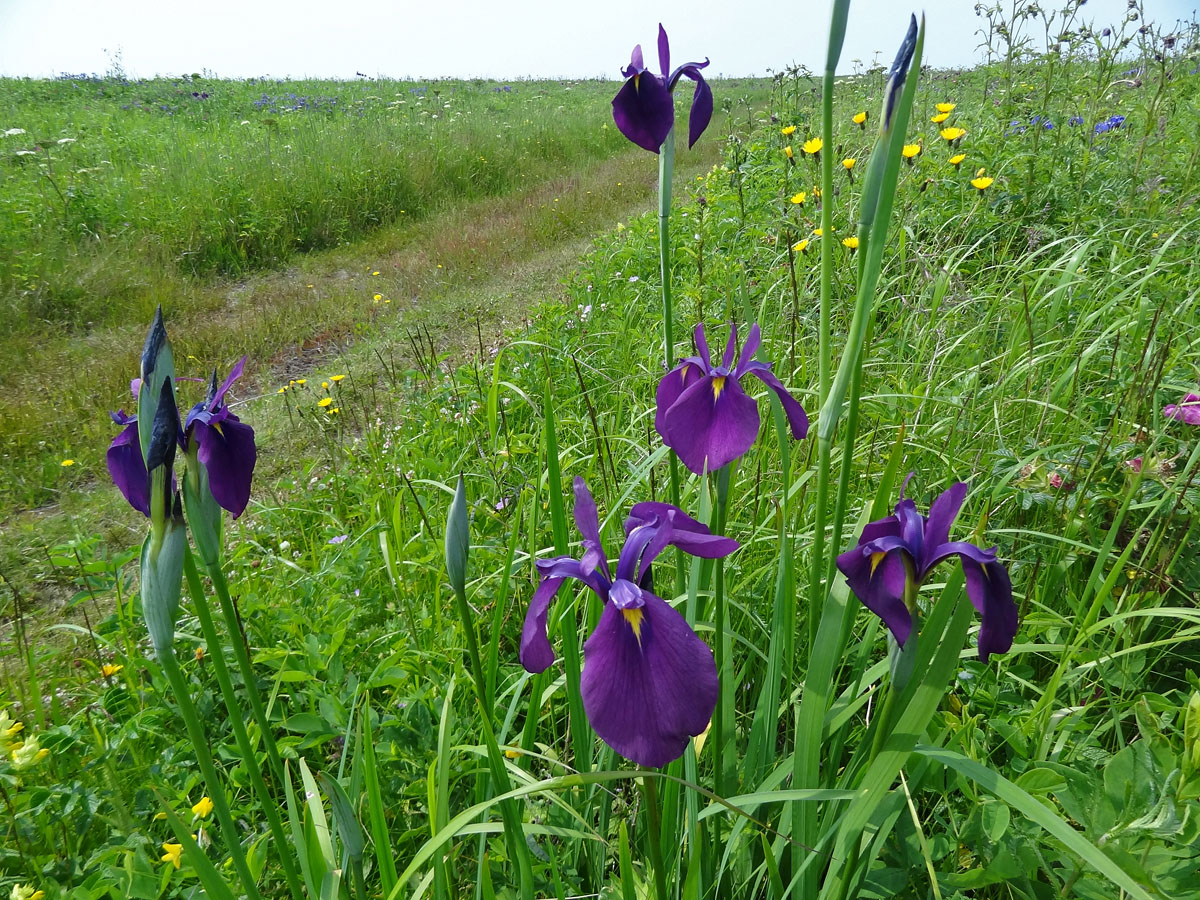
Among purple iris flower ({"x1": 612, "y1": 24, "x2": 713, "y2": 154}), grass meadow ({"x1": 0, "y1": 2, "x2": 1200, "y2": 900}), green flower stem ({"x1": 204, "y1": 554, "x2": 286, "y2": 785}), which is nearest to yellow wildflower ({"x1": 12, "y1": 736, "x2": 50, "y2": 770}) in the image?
grass meadow ({"x1": 0, "y1": 2, "x2": 1200, "y2": 900})

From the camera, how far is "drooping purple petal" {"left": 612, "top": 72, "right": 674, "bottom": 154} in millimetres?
1213

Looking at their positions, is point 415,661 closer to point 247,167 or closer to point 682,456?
point 682,456

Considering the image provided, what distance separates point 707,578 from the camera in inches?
48.4

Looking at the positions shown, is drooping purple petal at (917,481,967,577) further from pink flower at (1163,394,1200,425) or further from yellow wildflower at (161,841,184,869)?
yellow wildflower at (161,841,184,869)

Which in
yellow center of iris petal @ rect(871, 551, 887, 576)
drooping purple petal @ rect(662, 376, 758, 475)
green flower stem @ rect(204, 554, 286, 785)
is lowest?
green flower stem @ rect(204, 554, 286, 785)

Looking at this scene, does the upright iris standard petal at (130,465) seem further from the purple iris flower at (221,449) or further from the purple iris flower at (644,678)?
the purple iris flower at (644,678)

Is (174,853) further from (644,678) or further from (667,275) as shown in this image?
(667,275)

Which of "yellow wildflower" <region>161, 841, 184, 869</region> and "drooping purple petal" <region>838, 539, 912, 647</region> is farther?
"yellow wildflower" <region>161, 841, 184, 869</region>

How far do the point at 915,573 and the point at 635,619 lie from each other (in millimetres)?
354

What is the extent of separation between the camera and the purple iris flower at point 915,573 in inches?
30.7

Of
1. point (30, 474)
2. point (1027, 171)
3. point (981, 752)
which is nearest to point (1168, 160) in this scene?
point (1027, 171)

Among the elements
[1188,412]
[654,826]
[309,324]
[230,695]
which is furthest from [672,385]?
[309,324]

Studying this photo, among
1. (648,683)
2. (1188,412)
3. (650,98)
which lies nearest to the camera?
(648,683)

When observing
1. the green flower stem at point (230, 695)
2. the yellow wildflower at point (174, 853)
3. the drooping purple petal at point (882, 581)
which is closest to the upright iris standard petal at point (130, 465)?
the green flower stem at point (230, 695)
